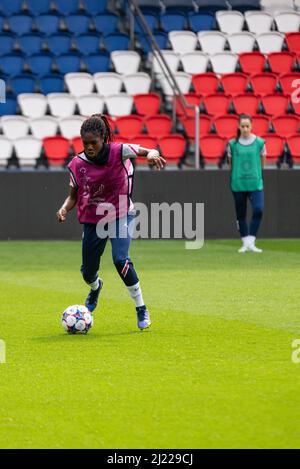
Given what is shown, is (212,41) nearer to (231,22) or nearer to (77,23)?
(231,22)

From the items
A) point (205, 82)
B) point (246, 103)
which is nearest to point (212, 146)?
point (246, 103)

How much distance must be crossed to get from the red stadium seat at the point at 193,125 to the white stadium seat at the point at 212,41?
9.53 ft

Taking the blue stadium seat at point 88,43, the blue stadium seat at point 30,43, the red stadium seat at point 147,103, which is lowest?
the red stadium seat at point 147,103

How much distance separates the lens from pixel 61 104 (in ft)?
82.7

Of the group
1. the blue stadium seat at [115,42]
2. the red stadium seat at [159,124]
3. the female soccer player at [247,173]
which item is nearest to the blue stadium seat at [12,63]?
the blue stadium seat at [115,42]

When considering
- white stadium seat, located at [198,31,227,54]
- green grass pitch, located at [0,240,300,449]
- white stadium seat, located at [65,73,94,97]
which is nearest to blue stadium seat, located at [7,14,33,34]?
white stadium seat, located at [65,73,94,97]

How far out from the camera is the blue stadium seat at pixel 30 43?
26859mm

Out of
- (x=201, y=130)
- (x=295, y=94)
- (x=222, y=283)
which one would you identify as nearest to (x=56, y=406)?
(x=222, y=283)

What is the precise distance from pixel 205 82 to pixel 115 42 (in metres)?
2.33

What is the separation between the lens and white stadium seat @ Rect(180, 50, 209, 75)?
27.0 meters

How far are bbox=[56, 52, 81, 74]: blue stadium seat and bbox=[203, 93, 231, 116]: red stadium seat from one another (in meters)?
2.92

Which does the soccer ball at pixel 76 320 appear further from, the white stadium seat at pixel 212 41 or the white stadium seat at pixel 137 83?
the white stadium seat at pixel 212 41
